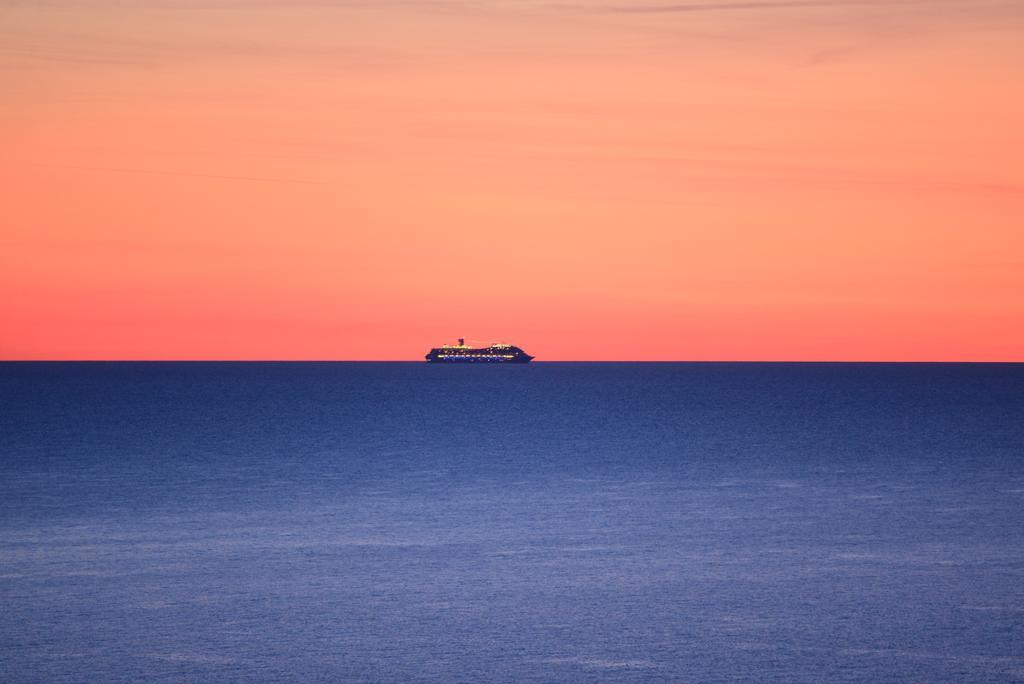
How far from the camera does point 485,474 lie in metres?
57.6

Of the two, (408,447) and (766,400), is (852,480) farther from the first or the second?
(766,400)

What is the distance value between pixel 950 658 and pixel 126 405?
369ft

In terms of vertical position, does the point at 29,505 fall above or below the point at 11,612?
above

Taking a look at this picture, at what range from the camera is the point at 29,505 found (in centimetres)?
4234

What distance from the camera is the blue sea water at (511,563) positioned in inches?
887

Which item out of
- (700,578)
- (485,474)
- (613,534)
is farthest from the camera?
(485,474)

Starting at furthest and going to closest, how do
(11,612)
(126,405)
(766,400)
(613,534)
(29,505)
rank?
1. (766,400)
2. (126,405)
3. (29,505)
4. (613,534)
5. (11,612)

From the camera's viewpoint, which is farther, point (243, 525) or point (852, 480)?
point (852, 480)

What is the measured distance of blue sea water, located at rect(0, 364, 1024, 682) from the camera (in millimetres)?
22531

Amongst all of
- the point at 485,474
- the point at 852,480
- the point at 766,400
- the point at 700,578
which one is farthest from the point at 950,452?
the point at 766,400

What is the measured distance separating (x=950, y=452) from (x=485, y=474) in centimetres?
2664

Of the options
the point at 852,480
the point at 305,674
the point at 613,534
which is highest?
the point at 852,480

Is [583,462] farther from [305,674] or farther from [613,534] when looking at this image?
[305,674]

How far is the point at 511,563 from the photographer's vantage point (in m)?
32.0
